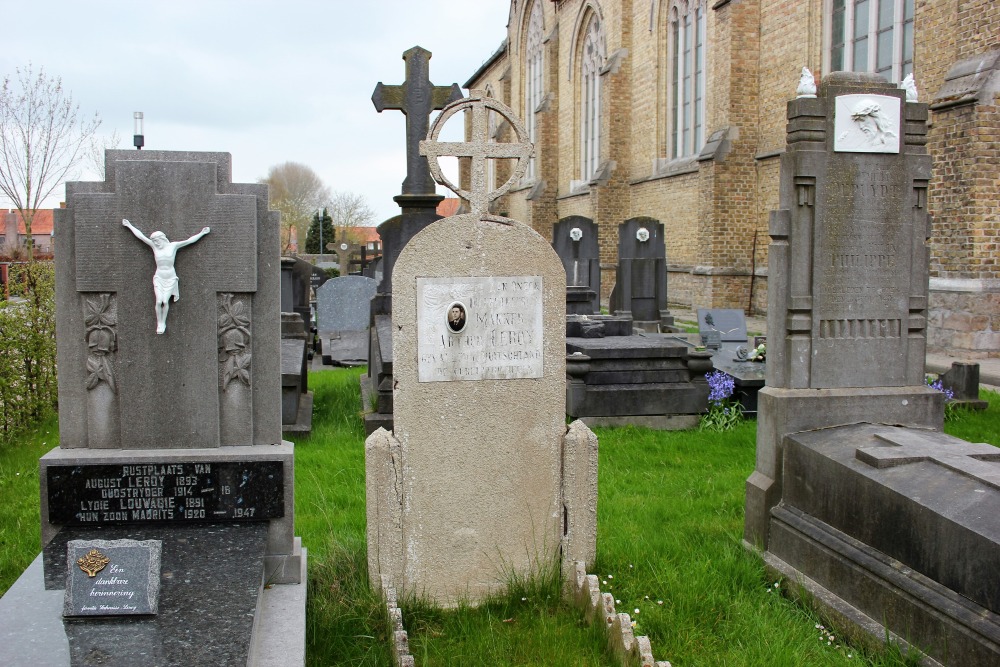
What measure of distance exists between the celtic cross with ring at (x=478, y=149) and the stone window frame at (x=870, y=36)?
12097mm

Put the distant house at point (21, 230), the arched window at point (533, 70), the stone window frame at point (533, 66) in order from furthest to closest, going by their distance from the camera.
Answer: the distant house at point (21, 230) → the arched window at point (533, 70) → the stone window frame at point (533, 66)

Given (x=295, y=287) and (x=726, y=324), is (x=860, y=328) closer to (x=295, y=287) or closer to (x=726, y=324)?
(x=726, y=324)

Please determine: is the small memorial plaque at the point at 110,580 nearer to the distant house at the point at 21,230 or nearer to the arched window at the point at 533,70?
the arched window at the point at 533,70

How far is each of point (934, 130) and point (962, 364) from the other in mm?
5996

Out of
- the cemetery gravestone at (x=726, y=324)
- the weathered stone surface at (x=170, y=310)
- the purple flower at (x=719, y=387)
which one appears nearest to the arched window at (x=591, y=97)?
the cemetery gravestone at (x=726, y=324)

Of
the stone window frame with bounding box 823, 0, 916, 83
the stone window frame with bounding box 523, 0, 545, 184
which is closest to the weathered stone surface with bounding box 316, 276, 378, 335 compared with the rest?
the stone window frame with bounding box 823, 0, 916, 83

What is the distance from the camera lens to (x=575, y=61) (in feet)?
101

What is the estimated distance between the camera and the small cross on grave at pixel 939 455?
368 cm

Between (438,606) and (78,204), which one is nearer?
(78,204)

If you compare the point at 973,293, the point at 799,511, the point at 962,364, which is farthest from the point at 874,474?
the point at 973,293

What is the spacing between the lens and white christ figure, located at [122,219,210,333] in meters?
3.62

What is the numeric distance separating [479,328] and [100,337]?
165cm

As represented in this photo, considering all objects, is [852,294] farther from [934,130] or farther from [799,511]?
[934,130]

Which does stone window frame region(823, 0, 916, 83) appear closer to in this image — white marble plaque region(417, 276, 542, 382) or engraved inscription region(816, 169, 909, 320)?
engraved inscription region(816, 169, 909, 320)
